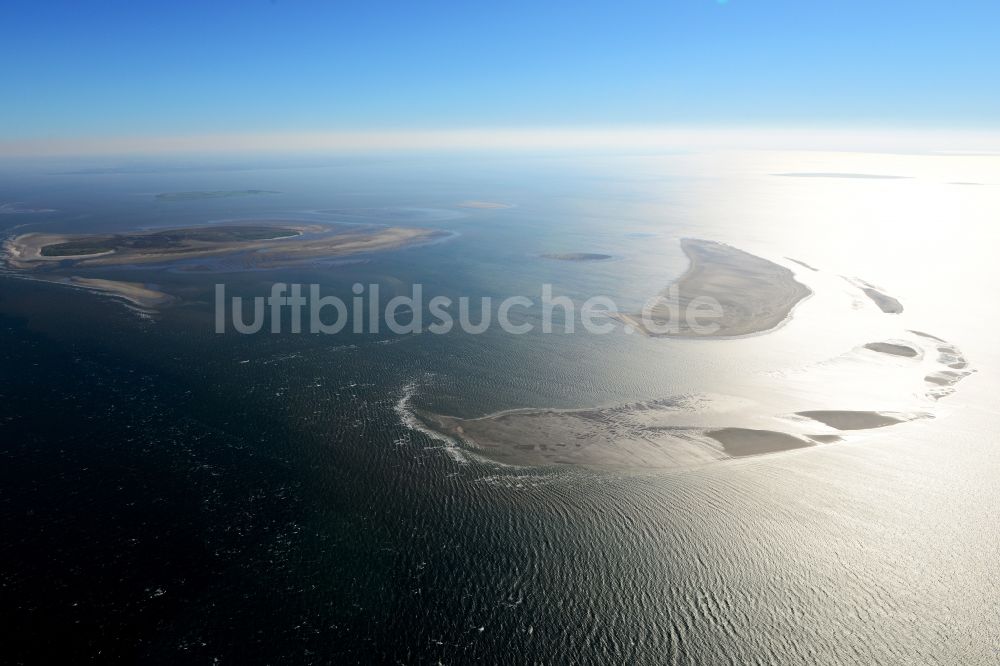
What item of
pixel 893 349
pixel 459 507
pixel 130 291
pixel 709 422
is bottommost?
pixel 459 507

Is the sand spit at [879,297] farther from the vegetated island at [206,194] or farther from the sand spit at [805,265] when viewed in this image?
the vegetated island at [206,194]

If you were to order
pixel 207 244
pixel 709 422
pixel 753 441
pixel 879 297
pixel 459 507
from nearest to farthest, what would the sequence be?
1. pixel 459 507
2. pixel 753 441
3. pixel 709 422
4. pixel 879 297
5. pixel 207 244

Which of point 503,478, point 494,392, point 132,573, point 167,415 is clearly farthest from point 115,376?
point 503,478

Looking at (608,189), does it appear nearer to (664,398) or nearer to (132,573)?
(664,398)

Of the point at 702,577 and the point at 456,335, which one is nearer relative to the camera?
the point at 702,577

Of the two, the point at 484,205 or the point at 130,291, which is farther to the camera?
the point at 484,205

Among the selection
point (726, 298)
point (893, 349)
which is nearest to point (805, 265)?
point (726, 298)

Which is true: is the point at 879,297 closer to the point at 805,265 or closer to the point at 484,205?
the point at 805,265
